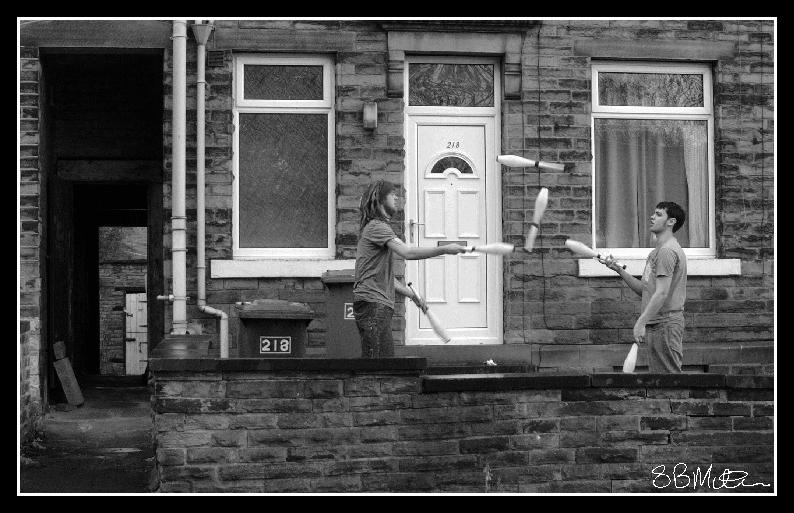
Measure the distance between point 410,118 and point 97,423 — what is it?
4.55 m

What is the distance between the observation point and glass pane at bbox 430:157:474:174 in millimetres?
12898

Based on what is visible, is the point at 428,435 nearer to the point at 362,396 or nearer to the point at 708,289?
the point at 362,396

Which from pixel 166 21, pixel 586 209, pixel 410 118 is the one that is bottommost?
pixel 586 209

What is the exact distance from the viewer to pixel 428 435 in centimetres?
912

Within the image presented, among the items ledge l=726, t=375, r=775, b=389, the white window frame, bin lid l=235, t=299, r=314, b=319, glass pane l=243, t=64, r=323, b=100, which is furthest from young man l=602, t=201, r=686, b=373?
glass pane l=243, t=64, r=323, b=100

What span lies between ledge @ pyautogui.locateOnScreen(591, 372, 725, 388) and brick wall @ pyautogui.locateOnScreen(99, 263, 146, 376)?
21.1 metres

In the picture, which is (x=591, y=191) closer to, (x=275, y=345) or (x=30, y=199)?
(x=275, y=345)

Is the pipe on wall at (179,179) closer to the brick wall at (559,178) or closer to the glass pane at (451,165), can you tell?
the brick wall at (559,178)

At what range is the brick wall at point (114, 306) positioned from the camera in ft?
98.2

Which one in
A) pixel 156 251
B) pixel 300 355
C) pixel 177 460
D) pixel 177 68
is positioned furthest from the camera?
pixel 156 251

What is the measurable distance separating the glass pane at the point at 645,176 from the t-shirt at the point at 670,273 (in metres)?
2.97

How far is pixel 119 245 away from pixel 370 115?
18646 millimetres

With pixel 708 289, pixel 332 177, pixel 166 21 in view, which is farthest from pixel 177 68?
pixel 708 289
